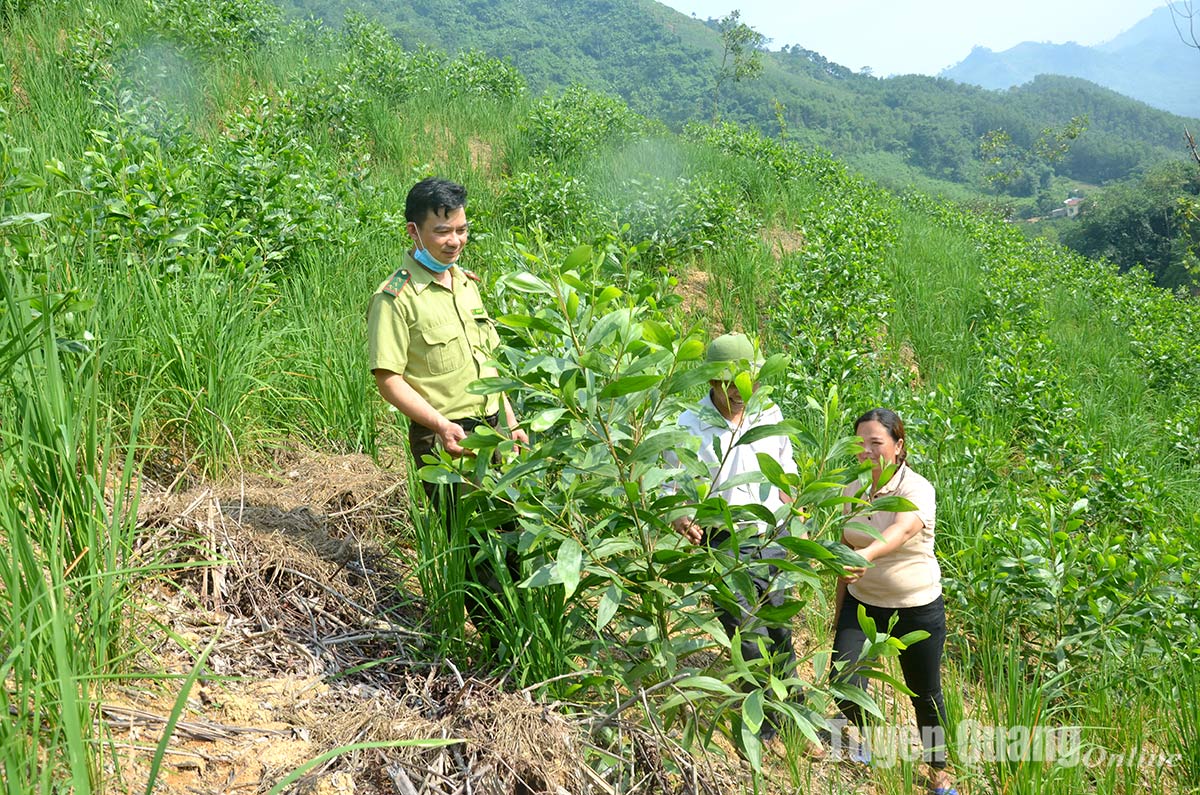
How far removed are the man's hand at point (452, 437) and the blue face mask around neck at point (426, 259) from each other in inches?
22.3

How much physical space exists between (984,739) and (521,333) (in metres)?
2.02

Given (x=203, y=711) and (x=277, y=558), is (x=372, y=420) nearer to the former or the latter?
(x=277, y=558)

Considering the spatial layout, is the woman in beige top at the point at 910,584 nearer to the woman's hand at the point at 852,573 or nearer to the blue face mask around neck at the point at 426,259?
the woman's hand at the point at 852,573

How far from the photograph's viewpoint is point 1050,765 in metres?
2.72

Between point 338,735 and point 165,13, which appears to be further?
point 165,13

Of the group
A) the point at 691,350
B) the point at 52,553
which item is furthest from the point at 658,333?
the point at 52,553

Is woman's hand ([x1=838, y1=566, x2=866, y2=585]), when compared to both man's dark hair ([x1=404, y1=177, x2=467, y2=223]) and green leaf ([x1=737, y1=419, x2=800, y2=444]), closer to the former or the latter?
green leaf ([x1=737, y1=419, x2=800, y2=444])

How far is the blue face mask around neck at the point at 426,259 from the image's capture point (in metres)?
2.94

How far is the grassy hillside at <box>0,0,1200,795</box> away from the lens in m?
2.14

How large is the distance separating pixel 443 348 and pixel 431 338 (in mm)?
60

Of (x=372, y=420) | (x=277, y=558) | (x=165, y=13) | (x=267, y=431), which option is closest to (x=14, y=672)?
(x=277, y=558)

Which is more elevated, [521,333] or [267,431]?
[521,333]

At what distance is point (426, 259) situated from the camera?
294 centimetres

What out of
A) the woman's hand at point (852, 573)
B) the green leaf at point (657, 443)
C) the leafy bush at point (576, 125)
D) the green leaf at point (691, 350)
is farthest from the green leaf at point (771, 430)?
the leafy bush at point (576, 125)
